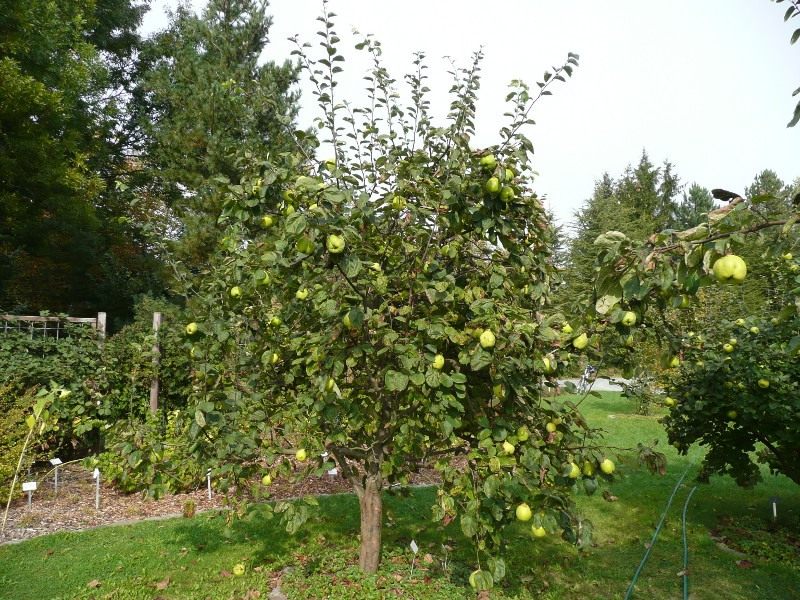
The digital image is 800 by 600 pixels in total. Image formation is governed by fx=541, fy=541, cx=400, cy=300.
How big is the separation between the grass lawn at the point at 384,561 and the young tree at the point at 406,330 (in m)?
0.40

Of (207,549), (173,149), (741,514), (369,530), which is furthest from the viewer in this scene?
(173,149)

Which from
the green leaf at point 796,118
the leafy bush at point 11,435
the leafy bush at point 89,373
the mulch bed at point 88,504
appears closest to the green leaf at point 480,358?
the green leaf at point 796,118

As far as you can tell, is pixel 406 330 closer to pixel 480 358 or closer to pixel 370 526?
pixel 480 358

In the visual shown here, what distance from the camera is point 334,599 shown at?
9.75 ft

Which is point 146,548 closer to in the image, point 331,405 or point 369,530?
point 369,530

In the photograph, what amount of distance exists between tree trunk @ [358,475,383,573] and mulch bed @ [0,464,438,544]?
2.08 meters

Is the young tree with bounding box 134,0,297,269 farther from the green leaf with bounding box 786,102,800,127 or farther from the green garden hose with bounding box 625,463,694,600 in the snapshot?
the green leaf with bounding box 786,102,800,127

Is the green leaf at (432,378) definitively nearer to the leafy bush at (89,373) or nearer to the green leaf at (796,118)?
the green leaf at (796,118)

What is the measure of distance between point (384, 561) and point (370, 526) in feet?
1.36

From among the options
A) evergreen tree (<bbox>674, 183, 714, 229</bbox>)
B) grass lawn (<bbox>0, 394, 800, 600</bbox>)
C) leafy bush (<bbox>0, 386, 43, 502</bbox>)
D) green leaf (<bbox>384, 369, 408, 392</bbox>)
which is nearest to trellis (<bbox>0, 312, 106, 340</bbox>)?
leafy bush (<bbox>0, 386, 43, 502</bbox>)

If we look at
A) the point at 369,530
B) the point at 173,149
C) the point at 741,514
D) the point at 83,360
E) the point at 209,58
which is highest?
the point at 209,58

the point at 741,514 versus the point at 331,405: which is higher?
the point at 331,405

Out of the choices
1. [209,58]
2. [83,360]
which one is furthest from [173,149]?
[83,360]

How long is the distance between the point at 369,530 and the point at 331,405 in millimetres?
1247
